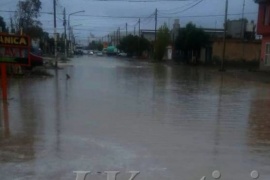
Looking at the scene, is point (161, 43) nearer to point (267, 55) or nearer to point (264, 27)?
point (264, 27)

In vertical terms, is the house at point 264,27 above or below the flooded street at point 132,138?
above

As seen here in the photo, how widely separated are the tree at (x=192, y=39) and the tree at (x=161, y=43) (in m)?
10.5

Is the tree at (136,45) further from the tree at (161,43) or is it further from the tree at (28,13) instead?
the tree at (28,13)

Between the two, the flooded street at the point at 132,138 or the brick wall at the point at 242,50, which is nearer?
the flooded street at the point at 132,138

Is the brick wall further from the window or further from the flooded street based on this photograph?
the flooded street

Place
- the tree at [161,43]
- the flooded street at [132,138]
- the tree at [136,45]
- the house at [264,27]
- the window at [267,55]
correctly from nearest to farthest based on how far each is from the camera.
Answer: the flooded street at [132,138]
the house at [264,27]
the window at [267,55]
the tree at [161,43]
the tree at [136,45]

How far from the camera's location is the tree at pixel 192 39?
53.9 metres

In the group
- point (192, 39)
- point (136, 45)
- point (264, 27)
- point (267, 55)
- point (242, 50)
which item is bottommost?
point (136, 45)

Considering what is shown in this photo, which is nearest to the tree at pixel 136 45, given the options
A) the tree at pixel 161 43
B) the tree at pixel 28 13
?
the tree at pixel 161 43

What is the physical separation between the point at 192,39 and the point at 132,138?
46.8 m

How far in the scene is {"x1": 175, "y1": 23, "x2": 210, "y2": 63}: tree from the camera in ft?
177

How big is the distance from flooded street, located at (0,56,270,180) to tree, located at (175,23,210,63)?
38.9 metres

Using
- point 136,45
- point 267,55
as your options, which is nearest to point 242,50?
point 267,55

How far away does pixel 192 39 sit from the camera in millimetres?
54438
